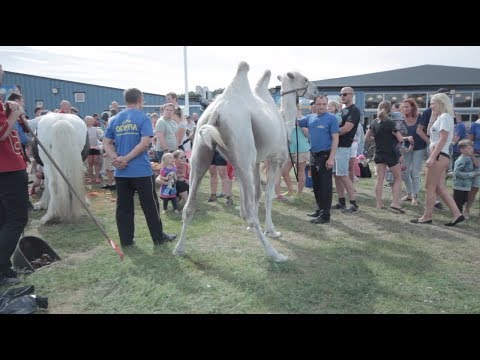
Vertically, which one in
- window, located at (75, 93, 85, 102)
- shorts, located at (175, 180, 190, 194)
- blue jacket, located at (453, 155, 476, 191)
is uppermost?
window, located at (75, 93, 85, 102)

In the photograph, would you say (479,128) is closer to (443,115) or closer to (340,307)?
(443,115)

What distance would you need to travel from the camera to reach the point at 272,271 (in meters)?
4.03

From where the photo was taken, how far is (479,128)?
6.88 metres

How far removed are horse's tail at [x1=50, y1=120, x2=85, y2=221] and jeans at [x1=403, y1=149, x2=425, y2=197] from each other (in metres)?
6.62

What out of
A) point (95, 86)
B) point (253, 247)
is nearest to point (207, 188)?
point (253, 247)

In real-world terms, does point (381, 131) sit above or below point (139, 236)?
above

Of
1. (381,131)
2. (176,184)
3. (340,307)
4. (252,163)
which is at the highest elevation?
(381,131)

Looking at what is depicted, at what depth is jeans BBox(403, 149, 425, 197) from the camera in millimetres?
7277

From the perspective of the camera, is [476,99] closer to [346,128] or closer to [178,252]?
[346,128]

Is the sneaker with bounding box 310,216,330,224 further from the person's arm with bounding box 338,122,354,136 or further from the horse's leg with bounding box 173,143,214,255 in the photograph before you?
the horse's leg with bounding box 173,143,214,255

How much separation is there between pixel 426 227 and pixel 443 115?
1.88m

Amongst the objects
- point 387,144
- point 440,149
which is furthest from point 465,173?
point 387,144

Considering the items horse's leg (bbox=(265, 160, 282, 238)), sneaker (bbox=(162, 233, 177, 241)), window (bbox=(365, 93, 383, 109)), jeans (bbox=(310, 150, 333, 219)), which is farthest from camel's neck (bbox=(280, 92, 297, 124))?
window (bbox=(365, 93, 383, 109))

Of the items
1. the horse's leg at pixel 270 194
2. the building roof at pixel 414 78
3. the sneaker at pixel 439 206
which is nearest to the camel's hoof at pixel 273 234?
the horse's leg at pixel 270 194
